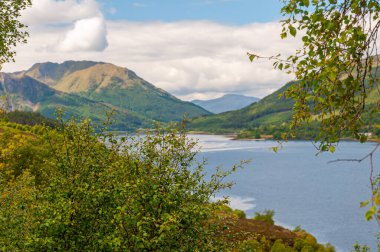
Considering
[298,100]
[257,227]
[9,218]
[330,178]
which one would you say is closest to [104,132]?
[9,218]

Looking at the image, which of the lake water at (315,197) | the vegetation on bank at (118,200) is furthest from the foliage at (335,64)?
the lake water at (315,197)

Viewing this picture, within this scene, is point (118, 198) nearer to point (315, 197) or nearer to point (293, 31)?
point (293, 31)

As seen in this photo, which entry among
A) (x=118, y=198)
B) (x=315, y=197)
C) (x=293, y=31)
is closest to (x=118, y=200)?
(x=118, y=198)

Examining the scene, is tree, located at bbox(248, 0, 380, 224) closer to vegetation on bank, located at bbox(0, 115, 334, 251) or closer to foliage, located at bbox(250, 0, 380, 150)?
foliage, located at bbox(250, 0, 380, 150)

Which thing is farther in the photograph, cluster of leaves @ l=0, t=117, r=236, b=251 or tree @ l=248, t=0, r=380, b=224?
cluster of leaves @ l=0, t=117, r=236, b=251

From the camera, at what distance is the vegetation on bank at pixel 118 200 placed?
15.8 m

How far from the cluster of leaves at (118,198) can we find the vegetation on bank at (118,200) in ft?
0.13

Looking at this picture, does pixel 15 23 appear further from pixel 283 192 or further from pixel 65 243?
pixel 283 192

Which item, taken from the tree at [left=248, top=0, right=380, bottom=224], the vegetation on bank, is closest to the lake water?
the vegetation on bank

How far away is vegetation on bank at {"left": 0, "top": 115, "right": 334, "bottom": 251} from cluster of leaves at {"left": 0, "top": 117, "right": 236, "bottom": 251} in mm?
38

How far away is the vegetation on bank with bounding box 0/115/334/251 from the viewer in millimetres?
15789

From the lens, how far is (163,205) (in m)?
16.6

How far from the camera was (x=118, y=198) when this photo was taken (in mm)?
16344

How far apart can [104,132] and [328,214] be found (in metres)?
92.7
